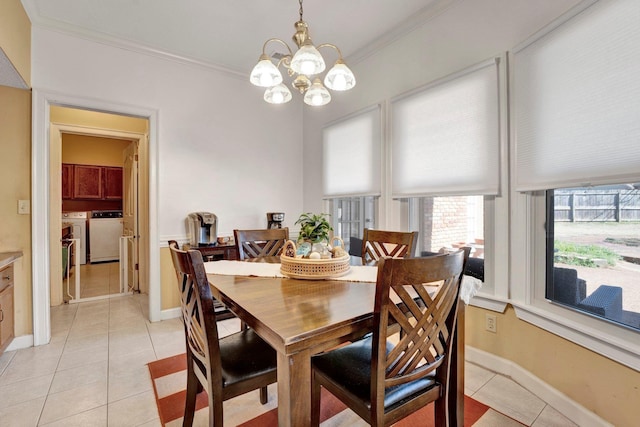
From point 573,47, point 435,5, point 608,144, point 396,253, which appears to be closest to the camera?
point 608,144

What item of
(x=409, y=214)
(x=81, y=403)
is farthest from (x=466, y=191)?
(x=81, y=403)

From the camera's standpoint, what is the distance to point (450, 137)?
228 centimetres

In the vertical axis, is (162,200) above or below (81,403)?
above

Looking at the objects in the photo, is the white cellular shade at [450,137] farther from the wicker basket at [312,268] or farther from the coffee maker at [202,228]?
the coffee maker at [202,228]

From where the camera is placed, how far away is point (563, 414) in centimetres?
166

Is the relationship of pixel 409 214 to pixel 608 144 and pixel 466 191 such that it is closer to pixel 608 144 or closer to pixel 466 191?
pixel 466 191

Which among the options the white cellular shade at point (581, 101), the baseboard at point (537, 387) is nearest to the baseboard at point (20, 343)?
the baseboard at point (537, 387)

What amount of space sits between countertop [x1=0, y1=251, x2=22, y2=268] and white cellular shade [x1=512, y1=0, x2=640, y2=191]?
3.58 meters

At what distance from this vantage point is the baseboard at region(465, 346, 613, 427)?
61.4 inches

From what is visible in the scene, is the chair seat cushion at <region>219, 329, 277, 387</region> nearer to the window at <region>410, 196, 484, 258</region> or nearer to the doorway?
the window at <region>410, 196, 484, 258</region>

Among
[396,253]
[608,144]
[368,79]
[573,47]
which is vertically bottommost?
[396,253]

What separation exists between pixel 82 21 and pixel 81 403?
2.97 meters

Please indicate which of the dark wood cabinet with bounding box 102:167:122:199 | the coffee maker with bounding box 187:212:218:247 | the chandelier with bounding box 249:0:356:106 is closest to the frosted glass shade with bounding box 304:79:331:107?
the chandelier with bounding box 249:0:356:106

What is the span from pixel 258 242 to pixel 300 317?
1.42 meters
